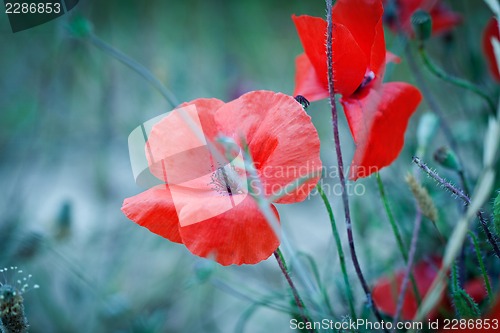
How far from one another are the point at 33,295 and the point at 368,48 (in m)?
0.66

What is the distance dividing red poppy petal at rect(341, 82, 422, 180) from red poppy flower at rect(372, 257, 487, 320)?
0.15 meters

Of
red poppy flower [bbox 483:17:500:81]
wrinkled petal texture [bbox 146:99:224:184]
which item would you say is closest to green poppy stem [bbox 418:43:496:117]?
red poppy flower [bbox 483:17:500:81]

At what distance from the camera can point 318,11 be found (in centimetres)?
135

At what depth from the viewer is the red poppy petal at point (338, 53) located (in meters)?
0.38

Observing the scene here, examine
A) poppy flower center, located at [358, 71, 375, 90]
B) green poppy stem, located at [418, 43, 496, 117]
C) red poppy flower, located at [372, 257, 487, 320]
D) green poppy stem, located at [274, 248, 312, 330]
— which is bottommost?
red poppy flower, located at [372, 257, 487, 320]

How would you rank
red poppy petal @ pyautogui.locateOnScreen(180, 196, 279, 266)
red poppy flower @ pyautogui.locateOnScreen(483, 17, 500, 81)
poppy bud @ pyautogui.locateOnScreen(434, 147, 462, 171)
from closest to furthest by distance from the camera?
1. red poppy petal @ pyautogui.locateOnScreen(180, 196, 279, 266)
2. poppy bud @ pyautogui.locateOnScreen(434, 147, 462, 171)
3. red poppy flower @ pyautogui.locateOnScreen(483, 17, 500, 81)

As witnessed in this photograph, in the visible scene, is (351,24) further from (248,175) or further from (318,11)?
(318,11)

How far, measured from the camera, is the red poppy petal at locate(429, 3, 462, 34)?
683 mm

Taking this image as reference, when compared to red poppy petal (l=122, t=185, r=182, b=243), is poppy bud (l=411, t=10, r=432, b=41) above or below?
above

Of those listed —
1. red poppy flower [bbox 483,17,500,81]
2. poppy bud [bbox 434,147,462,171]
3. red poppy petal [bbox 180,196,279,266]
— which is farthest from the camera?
red poppy flower [bbox 483,17,500,81]

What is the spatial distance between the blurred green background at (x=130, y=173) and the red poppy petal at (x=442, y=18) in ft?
0.22

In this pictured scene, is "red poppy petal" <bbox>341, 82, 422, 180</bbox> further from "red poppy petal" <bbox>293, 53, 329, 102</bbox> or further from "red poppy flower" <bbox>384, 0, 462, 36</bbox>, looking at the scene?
"red poppy flower" <bbox>384, 0, 462, 36</bbox>

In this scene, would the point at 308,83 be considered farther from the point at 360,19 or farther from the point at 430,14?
the point at 430,14

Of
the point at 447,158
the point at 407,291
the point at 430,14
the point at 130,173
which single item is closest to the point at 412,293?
the point at 407,291
